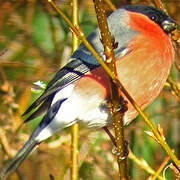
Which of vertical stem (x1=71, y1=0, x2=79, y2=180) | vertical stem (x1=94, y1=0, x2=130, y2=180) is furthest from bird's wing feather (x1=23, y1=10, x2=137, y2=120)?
vertical stem (x1=94, y1=0, x2=130, y2=180)

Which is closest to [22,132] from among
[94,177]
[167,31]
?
[94,177]

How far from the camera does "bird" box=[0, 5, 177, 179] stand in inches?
110

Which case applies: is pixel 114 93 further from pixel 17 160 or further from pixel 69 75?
pixel 17 160

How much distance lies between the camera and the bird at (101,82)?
110 inches

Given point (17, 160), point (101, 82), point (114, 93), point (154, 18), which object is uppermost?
point (154, 18)

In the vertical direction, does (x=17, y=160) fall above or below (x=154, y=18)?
below

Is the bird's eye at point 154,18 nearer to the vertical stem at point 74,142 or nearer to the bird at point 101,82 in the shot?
the bird at point 101,82

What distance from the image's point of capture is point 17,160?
2.83m

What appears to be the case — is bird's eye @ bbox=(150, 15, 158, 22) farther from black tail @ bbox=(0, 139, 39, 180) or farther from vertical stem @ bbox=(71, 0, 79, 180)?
black tail @ bbox=(0, 139, 39, 180)

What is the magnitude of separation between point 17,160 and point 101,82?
0.73 m

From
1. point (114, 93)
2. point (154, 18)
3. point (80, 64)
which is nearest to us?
point (114, 93)

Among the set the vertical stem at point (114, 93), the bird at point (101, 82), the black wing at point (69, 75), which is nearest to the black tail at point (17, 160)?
the bird at point (101, 82)

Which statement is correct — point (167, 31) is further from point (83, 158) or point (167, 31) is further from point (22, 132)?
point (22, 132)

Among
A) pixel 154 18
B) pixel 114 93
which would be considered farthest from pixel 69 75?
pixel 114 93
